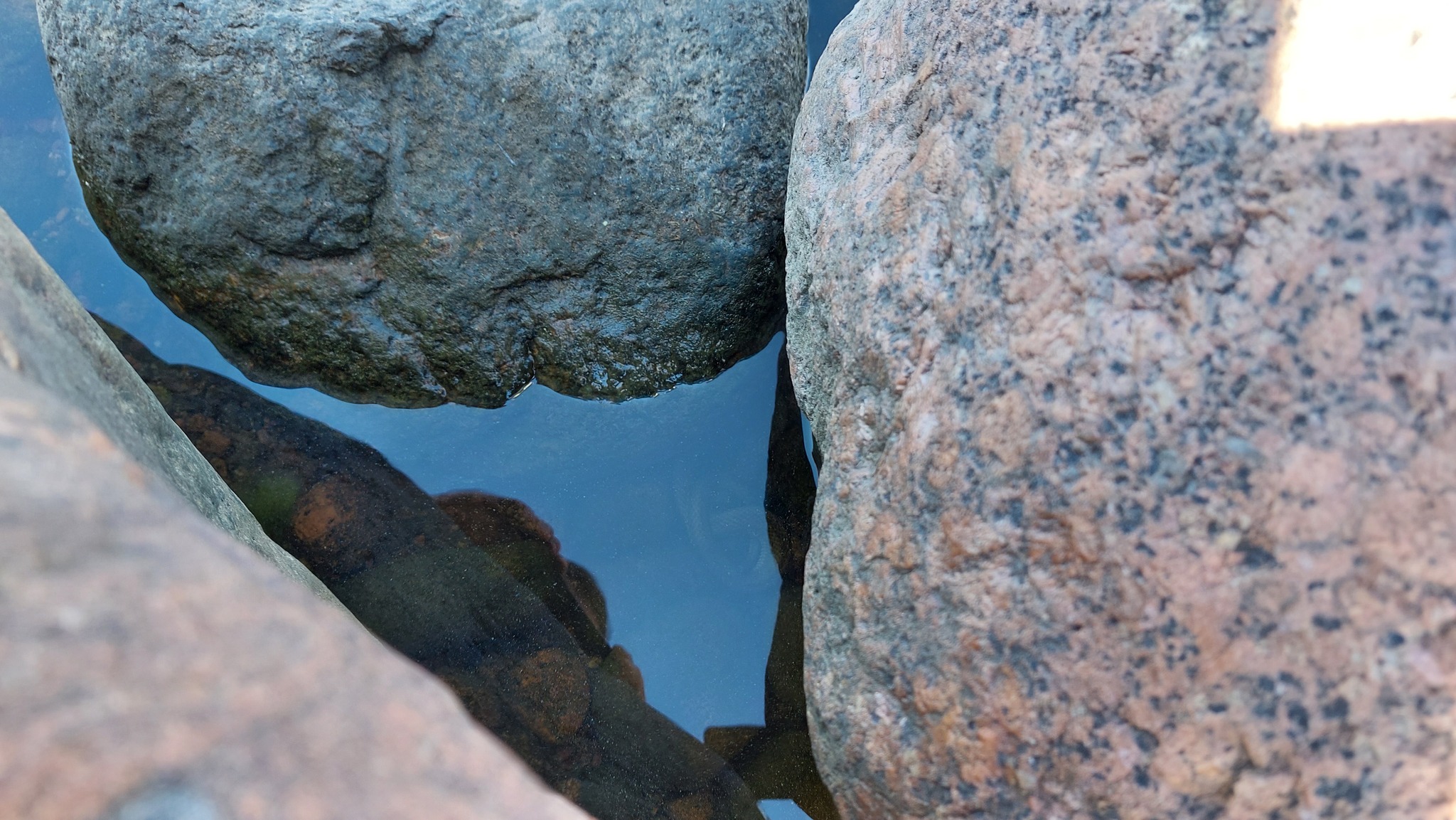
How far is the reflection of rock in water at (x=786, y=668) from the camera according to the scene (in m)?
1.74

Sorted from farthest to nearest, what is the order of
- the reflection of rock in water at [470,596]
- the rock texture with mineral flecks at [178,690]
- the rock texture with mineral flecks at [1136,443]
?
the reflection of rock in water at [470,596] → the rock texture with mineral flecks at [1136,443] → the rock texture with mineral flecks at [178,690]

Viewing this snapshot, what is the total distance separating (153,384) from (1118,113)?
199 centimetres

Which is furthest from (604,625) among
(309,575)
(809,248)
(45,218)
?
(45,218)

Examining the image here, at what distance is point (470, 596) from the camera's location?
1905mm

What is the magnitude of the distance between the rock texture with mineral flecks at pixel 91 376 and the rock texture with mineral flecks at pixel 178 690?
0.23m

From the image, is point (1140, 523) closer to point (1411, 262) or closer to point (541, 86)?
point (1411, 262)

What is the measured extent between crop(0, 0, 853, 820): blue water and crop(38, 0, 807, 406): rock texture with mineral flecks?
7 cm

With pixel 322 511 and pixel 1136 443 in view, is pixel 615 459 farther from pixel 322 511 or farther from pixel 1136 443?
pixel 1136 443

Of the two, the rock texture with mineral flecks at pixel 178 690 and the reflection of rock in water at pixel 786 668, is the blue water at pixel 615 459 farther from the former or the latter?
the rock texture with mineral flecks at pixel 178 690

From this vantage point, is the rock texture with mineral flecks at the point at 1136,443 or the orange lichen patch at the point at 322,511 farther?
the orange lichen patch at the point at 322,511

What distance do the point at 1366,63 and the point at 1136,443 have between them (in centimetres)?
46

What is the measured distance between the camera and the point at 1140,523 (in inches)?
40.6

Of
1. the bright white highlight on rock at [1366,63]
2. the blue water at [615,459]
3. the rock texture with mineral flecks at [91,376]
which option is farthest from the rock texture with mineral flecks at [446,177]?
the bright white highlight on rock at [1366,63]

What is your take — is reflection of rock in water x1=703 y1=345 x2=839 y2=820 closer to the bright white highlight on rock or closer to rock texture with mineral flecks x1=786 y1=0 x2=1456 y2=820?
rock texture with mineral flecks x1=786 y1=0 x2=1456 y2=820
